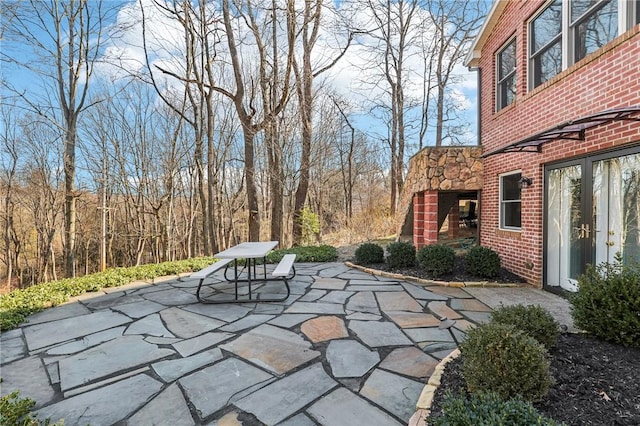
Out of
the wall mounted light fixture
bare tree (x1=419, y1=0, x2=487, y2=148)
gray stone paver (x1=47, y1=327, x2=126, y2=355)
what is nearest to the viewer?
gray stone paver (x1=47, y1=327, x2=126, y2=355)

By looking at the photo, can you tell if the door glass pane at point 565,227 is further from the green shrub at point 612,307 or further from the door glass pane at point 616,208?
the green shrub at point 612,307

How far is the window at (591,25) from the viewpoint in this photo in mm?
3551

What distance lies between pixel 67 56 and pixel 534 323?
34.0ft

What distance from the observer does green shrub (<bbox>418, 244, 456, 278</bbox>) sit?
511 centimetres

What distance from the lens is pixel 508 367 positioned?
65.4 inches

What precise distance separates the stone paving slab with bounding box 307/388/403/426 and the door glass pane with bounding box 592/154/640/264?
330 cm

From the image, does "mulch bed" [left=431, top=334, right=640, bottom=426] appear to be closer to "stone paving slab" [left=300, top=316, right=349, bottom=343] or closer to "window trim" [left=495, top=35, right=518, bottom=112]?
"stone paving slab" [left=300, top=316, right=349, bottom=343]

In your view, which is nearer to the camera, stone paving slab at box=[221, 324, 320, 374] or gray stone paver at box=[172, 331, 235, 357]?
stone paving slab at box=[221, 324, 320, 374]

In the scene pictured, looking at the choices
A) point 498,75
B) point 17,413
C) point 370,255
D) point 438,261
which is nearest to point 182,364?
point 17,413

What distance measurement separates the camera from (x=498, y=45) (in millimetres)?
6043

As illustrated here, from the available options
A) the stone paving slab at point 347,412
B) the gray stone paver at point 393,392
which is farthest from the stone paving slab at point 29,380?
the gray stone paver at point 393,392

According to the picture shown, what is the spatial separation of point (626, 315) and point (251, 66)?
1069 cm

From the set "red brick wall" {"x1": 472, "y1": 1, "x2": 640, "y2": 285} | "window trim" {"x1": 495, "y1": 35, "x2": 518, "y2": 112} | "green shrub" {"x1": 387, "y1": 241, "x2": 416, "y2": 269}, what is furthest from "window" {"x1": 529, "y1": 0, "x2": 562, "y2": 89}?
"green shrub" {"x1": 387, "y1": 241, "x2": 416, "y2": 269}

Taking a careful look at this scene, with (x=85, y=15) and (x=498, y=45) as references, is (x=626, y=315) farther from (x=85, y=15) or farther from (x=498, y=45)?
(x=85, y=15)
